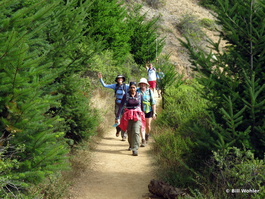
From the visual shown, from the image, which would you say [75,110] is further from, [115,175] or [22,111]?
[22,111]

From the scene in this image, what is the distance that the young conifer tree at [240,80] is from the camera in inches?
201

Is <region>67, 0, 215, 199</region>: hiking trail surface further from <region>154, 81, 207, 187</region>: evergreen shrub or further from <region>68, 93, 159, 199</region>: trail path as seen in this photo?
<region>154, 81, 207, 187</region>: evergreen shrub

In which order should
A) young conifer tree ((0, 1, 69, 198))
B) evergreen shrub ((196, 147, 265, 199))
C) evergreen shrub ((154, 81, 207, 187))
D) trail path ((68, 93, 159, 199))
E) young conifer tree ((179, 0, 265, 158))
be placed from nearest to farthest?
young conifer tree ((0, 1, 69, 198))
evergreen shrub ((196, 147, 265, 199))
young conifer tree ((179, 0, 265, 158))
evergreen shrub ((154, 81, 207, 187))
trail path ((68, 93, 159, 199))

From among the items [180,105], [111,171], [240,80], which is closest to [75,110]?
[111,171]

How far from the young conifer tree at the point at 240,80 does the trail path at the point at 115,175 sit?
2.10 meters

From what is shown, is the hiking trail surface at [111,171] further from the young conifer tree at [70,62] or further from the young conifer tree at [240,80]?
the young conifer tree at [240,80]

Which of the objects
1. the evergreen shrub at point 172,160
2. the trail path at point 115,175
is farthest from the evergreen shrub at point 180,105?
the trail path at point 115,175

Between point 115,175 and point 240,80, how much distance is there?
3.70m

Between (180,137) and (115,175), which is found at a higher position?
(180,137)

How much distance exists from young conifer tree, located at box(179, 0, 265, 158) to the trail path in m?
2.10

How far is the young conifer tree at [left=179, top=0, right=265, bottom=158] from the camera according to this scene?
5117mm

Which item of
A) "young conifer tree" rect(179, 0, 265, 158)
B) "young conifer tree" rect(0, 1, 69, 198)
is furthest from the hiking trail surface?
"young conifer tree" rect(0, 1, 69, 198)

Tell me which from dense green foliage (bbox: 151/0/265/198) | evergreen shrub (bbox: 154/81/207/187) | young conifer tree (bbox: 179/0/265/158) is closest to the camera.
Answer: dense green foliage (bbox: 151/0/265/198)

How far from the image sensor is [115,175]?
7.52 m
